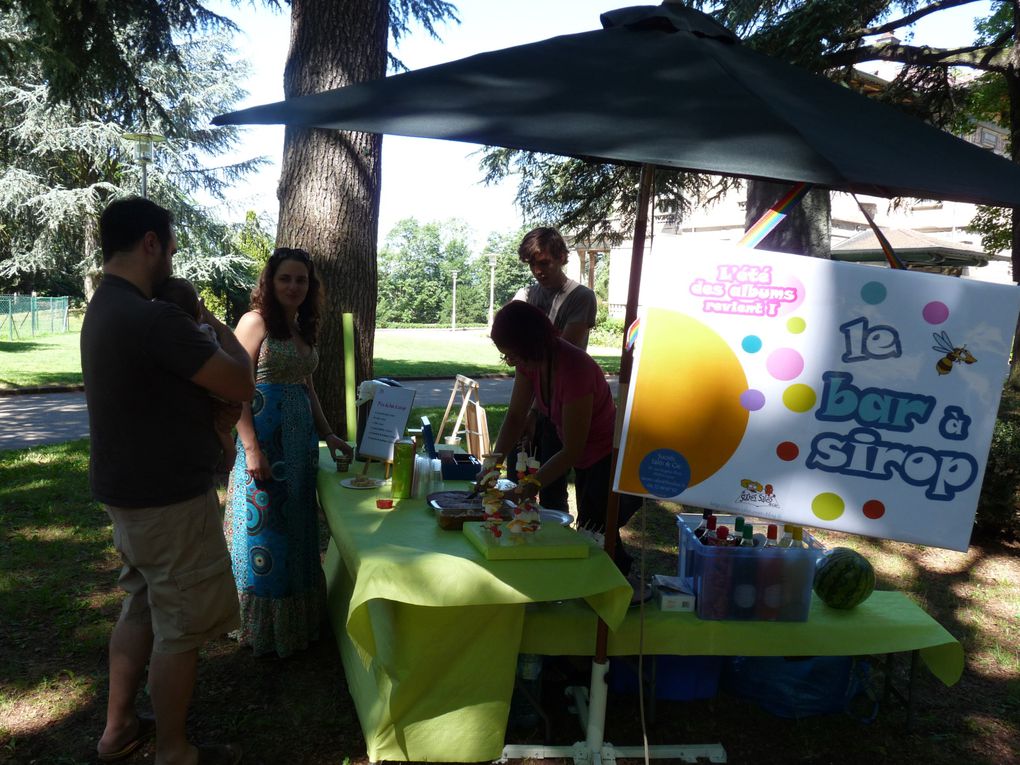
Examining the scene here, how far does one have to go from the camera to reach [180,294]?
213 cm

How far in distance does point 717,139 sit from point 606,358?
61.1 ft

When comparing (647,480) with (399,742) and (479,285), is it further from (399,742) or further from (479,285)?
(479,285)

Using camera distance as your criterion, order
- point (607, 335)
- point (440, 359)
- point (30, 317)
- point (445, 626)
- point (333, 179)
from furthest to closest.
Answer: point (607, 335)
point (30, 317)
point (440, 359)
point (333, 179)
point (445, 626)

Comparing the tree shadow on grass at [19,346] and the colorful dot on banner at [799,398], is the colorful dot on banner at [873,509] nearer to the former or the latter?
the colorful dot on banner at [799,398]

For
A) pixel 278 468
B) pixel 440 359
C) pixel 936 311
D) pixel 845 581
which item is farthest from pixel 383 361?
pixel 936 311

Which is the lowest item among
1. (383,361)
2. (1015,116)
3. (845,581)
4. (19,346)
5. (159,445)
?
(19,346)

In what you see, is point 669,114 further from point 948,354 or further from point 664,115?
point 948,354

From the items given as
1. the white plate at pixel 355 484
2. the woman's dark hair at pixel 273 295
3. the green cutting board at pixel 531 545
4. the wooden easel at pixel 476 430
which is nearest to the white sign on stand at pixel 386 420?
the white plate at pixel 355 484

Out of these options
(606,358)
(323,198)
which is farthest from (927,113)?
(606,358)

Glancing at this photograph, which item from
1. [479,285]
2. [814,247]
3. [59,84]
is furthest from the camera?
[479,285]

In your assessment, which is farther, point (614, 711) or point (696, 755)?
point (614, 711)

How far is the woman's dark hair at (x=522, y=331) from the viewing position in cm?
275

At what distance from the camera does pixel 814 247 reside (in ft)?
24.0

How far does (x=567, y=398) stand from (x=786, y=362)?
896mm
